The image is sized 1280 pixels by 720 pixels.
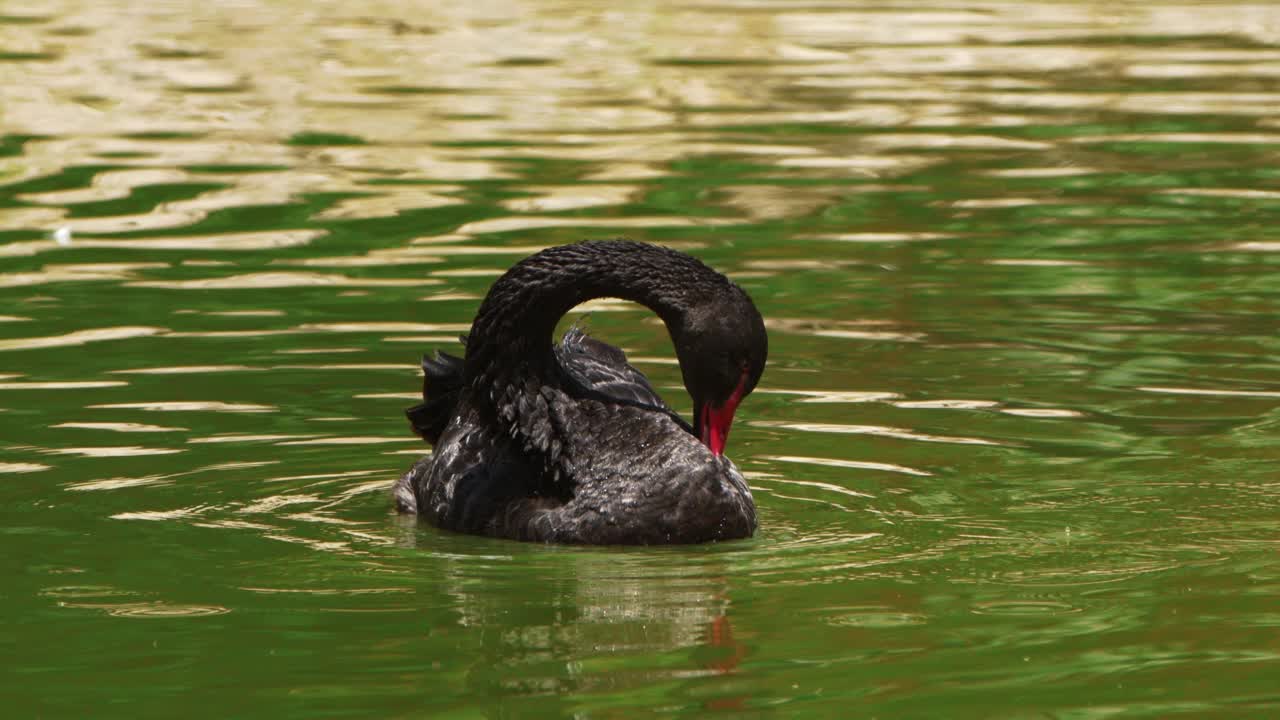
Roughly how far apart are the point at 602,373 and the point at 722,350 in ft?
3.97

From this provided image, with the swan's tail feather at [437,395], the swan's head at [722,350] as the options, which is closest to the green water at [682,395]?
the swan's tail feather at [437,395]

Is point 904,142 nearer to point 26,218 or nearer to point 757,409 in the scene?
point 26,218

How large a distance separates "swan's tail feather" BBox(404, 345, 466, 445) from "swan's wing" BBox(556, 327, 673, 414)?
0.38 m

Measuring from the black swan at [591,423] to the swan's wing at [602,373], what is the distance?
14mm

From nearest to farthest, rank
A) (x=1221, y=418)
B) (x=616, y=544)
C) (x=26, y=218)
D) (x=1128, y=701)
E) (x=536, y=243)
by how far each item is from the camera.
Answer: (x=1128, y=701)
(x=616, y=544)
(x=1221, y=418)
(x=536, y=243)
(x=26, y=218)

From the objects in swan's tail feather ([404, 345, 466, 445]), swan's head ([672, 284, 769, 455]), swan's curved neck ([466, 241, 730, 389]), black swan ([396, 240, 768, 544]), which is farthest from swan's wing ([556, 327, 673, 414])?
swan's head ([672, 284, 769, 455])

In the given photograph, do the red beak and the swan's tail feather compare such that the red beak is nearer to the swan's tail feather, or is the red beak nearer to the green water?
the green water

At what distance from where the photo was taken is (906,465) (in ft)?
28.9

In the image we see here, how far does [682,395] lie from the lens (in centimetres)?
1025

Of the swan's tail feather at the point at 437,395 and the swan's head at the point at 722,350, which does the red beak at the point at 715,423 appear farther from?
A: the swan's tail feather at the point at 437,395

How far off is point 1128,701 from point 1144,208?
9.33 metres

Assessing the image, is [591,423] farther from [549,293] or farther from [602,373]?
[602,373]

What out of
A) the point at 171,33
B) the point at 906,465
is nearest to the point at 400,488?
the point at 906,465

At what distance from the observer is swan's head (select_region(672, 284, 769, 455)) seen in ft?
24.8
